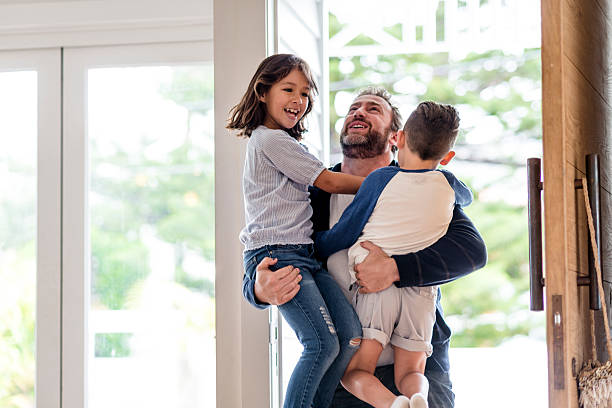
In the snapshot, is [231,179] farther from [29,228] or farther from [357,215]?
[29,228]

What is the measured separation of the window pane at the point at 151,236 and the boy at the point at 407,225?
1123mm

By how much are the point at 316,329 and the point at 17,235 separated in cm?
176

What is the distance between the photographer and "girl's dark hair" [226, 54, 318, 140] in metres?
1.94

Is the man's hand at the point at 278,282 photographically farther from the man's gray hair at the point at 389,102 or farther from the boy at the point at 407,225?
the man's gray hair at the point at 389,102

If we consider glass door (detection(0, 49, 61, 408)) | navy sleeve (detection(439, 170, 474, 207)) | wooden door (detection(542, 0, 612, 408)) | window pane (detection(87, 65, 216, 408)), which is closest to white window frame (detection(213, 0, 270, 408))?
window pane (detection(87, 65, 216, 408))

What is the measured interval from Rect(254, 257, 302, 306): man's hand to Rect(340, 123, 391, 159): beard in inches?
20.1

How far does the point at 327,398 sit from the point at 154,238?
132 cm

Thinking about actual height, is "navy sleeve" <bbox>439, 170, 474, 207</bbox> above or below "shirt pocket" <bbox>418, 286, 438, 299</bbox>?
above

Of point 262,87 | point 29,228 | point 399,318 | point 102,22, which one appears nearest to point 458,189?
point 399,318

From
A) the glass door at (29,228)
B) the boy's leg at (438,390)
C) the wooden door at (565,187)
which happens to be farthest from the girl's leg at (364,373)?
the glass door at (29,228)

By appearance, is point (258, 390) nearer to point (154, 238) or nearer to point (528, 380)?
point (154, 238)

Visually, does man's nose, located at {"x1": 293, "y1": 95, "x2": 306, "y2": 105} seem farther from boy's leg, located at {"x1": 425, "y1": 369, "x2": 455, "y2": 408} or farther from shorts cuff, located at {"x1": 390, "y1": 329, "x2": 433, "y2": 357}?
boy's leg, located at {"x1": 425, "y1": 369, "x2": 455, "y2": 408}

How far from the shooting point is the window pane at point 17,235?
2.89 metres

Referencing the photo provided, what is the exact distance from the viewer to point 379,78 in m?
7.43
